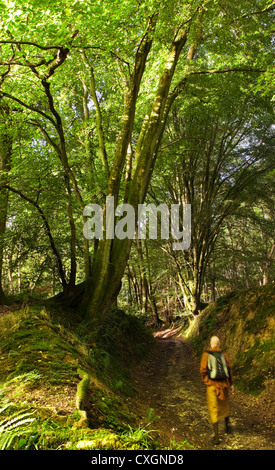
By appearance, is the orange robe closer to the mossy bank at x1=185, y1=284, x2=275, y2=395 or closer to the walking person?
the walking person

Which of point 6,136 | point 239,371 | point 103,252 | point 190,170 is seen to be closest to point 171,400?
point 239,371

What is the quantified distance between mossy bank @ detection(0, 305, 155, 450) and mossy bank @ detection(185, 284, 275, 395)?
A: 10.1 feet

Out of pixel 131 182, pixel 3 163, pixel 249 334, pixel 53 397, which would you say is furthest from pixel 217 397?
pixel 3 163

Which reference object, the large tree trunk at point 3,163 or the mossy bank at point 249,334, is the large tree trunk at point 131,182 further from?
the mossy bank at point 249,334

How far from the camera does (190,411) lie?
5562 millimetres

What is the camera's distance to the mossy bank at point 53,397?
6.34 feet

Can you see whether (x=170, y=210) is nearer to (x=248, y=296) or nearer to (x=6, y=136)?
(x=248, y=296)

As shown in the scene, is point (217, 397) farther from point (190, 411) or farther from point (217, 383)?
point (190, 411)

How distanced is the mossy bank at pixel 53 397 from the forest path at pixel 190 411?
0.78m

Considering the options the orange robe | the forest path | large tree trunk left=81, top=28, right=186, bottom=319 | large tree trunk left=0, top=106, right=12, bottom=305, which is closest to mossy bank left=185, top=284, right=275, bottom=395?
the forest path

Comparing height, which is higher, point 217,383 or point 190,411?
point 217,383

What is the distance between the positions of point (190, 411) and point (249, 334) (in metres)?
3.06

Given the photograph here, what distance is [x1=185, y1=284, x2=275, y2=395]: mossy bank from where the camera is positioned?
6387 millimetres

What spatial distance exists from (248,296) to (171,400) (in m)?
4.37
